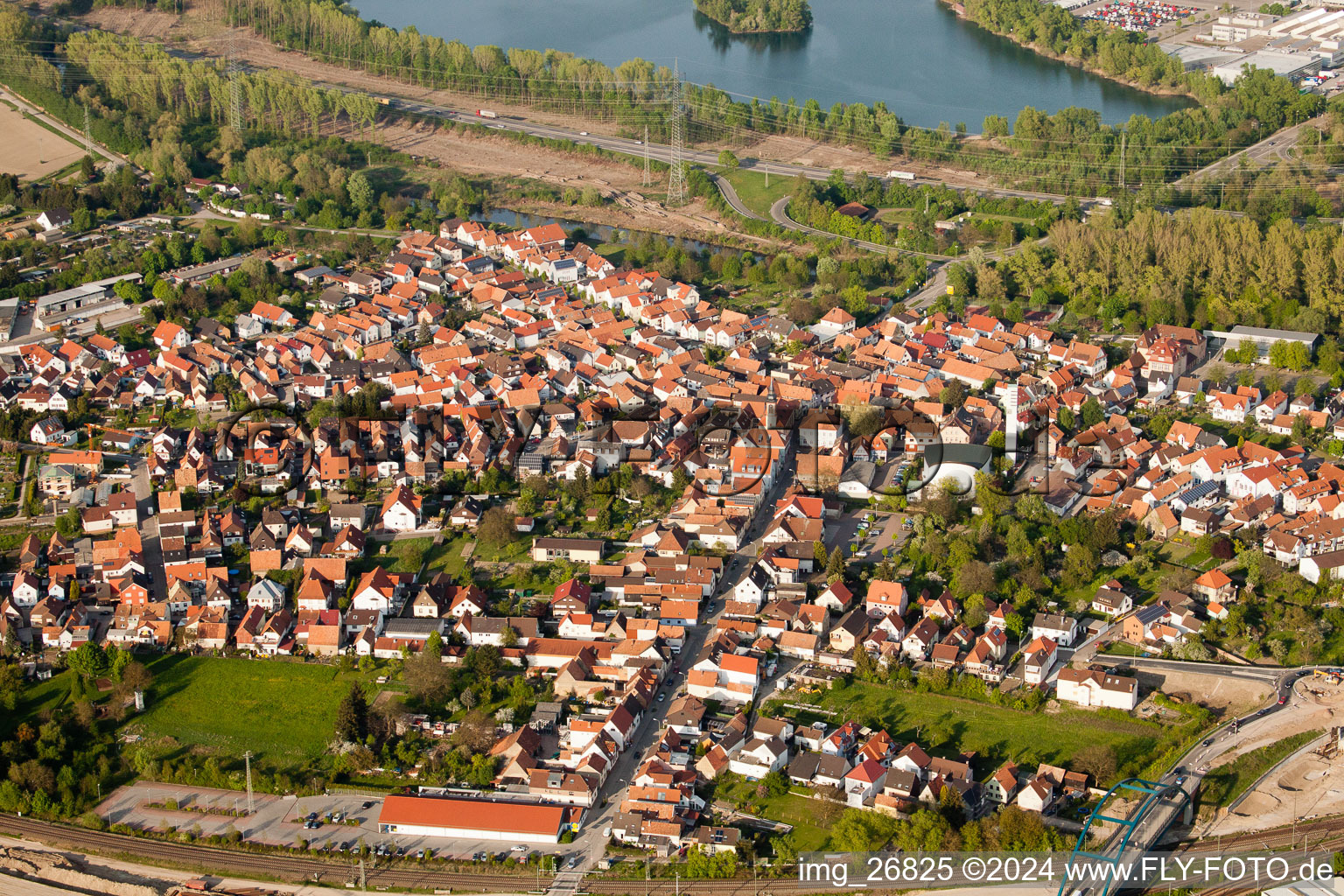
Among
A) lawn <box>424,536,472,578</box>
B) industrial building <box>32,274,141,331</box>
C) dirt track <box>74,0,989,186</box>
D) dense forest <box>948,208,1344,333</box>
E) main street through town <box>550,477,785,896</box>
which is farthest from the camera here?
dirt track <box>74,0,989,186</box>

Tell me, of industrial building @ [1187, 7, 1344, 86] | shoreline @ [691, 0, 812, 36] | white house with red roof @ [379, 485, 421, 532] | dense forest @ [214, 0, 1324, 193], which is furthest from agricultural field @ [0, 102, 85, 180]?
industrial building @ [1187, 7, 1344, 86]

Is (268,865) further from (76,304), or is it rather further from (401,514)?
(76,304)

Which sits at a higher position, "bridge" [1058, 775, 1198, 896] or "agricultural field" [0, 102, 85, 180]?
"agricultural field" [0, 102, 85, 180]

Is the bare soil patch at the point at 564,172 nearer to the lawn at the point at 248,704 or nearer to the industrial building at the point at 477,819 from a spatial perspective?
the lawn at the point at 248,704

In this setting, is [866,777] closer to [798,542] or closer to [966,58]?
[798,542]

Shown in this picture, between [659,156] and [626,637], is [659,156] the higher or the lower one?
the higher one

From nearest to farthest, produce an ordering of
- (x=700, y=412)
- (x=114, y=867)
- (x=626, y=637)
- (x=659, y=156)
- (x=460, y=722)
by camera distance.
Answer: (x=114, y=867)
(x=460, y=722)
(x=626, y=637)
(x=700, y=412)
(x=659, y=156)

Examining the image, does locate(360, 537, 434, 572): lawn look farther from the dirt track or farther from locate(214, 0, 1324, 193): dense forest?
locate(214, 0, 1324, 193): dense forest

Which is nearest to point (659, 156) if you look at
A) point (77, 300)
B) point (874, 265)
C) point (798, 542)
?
point (874, 265)
